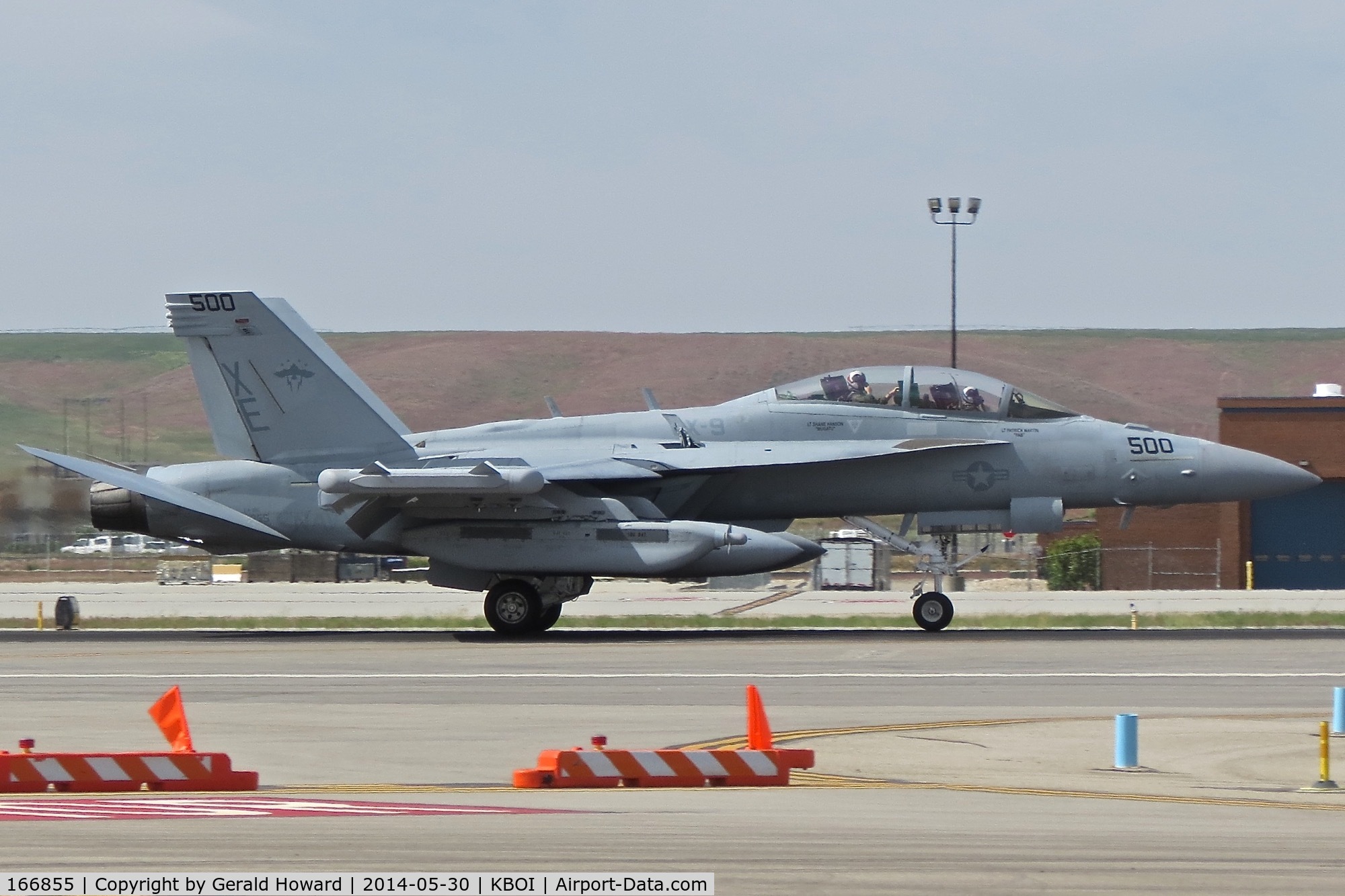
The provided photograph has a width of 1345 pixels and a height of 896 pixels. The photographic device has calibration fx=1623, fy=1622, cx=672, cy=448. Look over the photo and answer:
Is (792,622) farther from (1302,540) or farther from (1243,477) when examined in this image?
(1302,540)

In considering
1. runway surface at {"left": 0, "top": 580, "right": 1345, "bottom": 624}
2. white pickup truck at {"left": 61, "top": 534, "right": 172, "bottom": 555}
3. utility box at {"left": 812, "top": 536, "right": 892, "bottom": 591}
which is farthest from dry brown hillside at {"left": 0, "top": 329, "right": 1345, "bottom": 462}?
runway surface at {"left": 0, "top": 580, "right": 1345, "bottom": 624}

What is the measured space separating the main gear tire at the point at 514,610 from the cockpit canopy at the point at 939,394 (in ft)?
16.2

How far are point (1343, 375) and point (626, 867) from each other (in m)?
127

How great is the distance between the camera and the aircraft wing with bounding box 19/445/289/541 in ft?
78.1

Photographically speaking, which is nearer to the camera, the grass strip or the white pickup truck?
the grass strip

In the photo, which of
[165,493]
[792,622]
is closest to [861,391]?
[792,622]

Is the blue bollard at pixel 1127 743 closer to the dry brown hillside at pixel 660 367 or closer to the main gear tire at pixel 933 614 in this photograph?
the main gear tire at pixel 933 614

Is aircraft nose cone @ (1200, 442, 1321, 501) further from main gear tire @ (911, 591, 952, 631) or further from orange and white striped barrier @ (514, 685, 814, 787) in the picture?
orange and white striped barrier @ (514, 685, 814, 787)

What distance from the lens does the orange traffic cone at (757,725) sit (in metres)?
10.8

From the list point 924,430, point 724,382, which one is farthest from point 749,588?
point 724,382

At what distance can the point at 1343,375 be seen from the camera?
406 feet

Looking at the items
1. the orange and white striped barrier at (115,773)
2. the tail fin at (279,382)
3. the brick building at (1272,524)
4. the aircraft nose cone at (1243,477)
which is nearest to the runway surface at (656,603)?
the brick building at (1272,524)

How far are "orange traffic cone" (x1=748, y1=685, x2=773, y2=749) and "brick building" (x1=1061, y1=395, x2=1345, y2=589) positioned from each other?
3188 centimetres

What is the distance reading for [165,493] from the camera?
23953 millimetres
